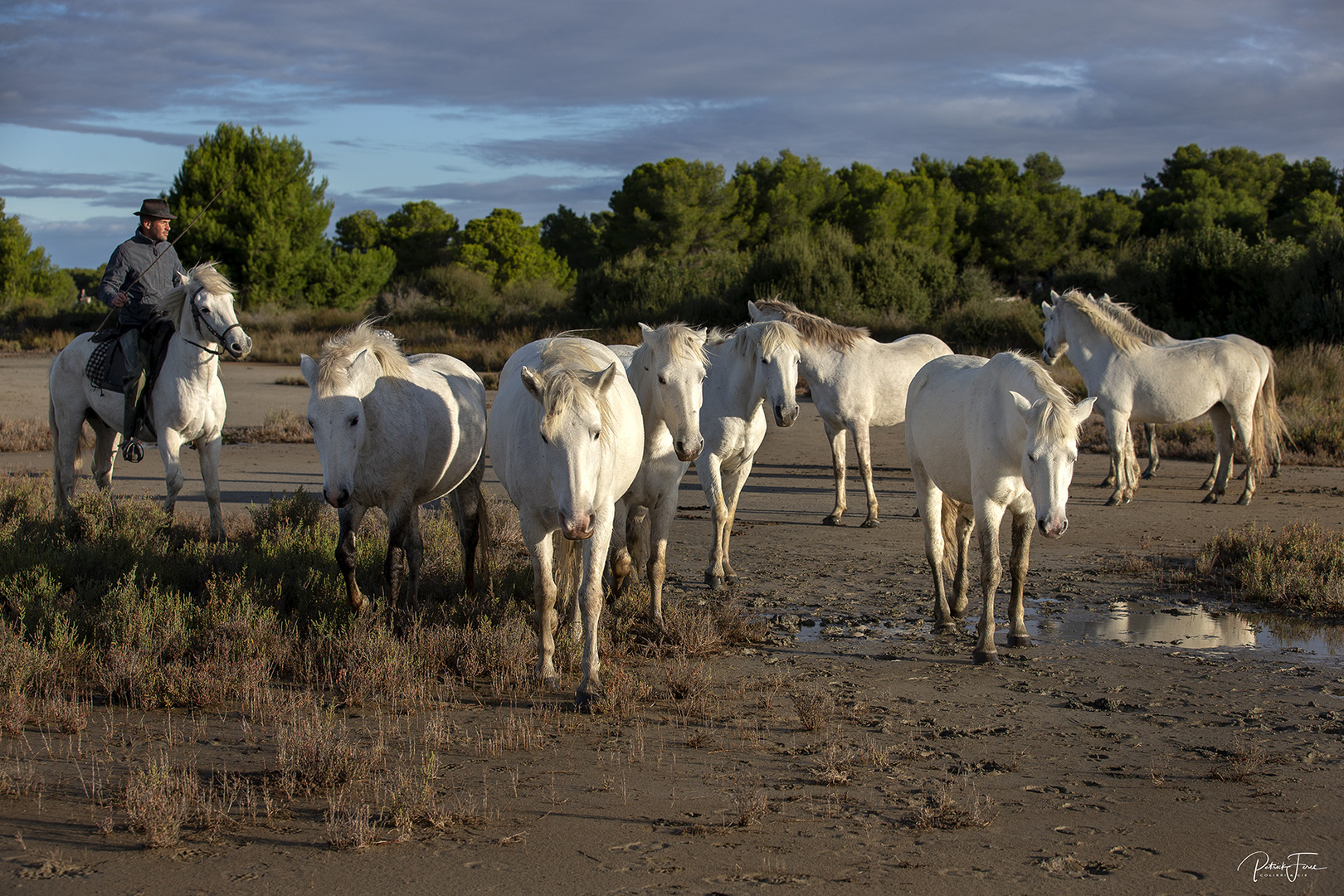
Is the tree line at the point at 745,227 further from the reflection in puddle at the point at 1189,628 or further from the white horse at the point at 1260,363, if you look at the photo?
the reflection in puddle at the point at 1189,628

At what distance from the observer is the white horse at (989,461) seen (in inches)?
222

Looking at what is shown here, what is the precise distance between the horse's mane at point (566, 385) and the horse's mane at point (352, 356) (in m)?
1.18

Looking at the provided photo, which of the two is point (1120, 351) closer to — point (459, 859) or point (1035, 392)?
point (1035, 392)

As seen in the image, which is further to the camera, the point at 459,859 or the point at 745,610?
the point at 745,610

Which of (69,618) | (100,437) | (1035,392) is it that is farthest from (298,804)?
(100,437)

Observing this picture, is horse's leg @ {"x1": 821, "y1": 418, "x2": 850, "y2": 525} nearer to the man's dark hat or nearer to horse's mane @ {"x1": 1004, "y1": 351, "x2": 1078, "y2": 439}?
horse's mane @ {"x1": 1004, "y1": 351, "x2": 1078, "y2": 439}

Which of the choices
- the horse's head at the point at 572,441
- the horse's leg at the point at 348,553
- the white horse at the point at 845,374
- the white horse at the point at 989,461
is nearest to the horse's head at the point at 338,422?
the horse's leg at the point at 348,553

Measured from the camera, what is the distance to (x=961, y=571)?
280 inches

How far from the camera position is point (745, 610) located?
731cm

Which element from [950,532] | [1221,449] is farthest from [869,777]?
[1221,449]

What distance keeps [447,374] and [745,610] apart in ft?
9.68

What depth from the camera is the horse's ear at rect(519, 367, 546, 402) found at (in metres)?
5.00

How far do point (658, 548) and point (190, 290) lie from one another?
4.83 meters

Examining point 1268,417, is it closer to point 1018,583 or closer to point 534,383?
point 1018,583
